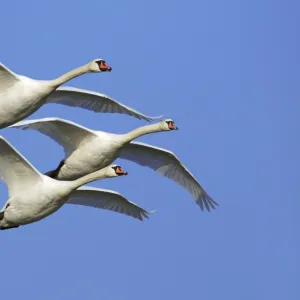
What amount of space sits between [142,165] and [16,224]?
207 inches

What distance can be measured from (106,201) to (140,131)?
3.39m

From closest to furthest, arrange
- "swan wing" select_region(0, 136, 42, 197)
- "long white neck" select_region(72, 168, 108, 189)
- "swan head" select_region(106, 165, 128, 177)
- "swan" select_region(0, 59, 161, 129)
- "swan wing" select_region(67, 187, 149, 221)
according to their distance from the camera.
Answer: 1. "swan" select_region(0, 59, 161, 129)
2. "swan head" select_region(106, 165, 128, 177)
3. "long white neck" select_region(72, 168, 108, 189)
4. "swan wing" select_region(0, 136, 42, 197)
5. "swan wing" select_region(67, 187, 149, 221)

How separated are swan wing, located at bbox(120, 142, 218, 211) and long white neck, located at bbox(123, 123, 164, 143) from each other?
2199mm

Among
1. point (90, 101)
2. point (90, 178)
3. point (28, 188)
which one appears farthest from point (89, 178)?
point (90, 101)

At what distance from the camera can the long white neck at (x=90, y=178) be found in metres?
33.3

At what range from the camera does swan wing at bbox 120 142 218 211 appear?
38938mm

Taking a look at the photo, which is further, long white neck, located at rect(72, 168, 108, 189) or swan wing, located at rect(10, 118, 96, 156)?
swan wing, located at rect(10, 118, 96, 156)

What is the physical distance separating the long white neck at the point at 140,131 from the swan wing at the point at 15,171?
9.74 ft

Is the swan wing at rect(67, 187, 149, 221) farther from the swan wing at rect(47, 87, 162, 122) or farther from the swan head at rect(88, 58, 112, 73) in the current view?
the swan head at rect(88, 58, 112, 73)

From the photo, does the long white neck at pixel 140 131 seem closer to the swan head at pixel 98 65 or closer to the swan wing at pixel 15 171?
the swan head at pixel 98 65

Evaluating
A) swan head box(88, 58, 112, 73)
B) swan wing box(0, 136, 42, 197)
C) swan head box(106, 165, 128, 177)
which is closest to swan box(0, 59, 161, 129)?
swan head box(88, 58, 112, 73)

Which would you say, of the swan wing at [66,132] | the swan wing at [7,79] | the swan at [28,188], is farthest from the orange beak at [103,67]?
the swan wing at [66,132]

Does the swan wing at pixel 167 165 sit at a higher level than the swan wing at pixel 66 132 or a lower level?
lower

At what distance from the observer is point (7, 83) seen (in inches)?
1300
